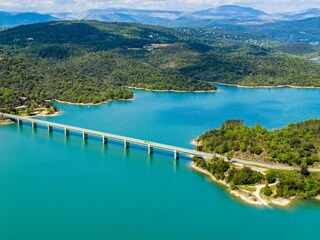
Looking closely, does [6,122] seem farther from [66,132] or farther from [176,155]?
[176,155]

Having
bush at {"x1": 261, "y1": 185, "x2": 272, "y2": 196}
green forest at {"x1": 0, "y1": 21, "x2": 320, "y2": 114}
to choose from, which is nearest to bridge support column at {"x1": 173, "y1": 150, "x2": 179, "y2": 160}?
bush at {"x1": 261, "y1": 185, "x2": 272, "y2": 196}

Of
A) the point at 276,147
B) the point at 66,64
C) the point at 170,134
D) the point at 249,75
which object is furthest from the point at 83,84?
the point at 276,147

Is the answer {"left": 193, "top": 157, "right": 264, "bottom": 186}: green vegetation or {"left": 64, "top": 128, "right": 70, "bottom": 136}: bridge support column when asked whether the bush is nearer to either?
{"left": 193, "top": 157, "right": 264, "bottom": 186}: green vegetation

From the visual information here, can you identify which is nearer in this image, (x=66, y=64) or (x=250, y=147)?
(x=250, y=147)

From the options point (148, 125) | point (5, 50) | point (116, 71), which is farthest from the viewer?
point (5, 50)

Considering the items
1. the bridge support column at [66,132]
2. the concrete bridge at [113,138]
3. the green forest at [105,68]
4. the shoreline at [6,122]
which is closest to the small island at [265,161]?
the concrete bridge at [113,138]

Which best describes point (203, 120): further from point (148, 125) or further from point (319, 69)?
point (319, 69)

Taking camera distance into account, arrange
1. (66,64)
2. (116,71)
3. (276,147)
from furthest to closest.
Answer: (66,64) → (116,71) → (276,147)

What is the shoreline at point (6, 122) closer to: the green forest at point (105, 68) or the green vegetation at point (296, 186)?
the green forest at point (105, 68)
